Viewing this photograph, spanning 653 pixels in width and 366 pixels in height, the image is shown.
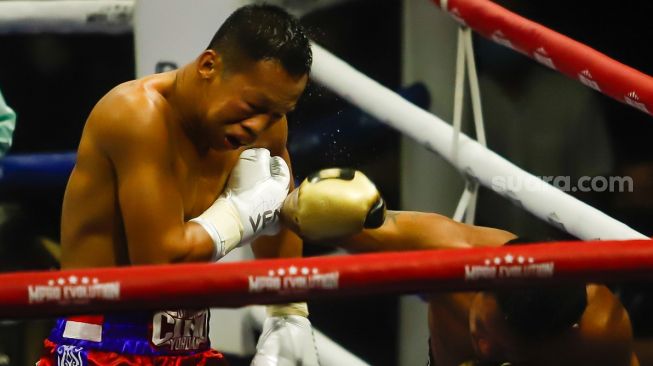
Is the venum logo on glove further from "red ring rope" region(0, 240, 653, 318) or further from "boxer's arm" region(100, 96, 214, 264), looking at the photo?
"red ring rope" region(0, 240, 653, 318)

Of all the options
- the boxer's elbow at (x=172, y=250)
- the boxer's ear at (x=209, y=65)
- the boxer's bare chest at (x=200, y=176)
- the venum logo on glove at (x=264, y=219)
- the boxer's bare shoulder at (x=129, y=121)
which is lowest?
the boxer's elbow at (x=172, y=250)

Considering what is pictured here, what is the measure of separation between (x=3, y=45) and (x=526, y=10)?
1.22 metres

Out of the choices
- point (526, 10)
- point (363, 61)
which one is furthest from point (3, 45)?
point (526, 10)

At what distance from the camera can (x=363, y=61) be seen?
247cm

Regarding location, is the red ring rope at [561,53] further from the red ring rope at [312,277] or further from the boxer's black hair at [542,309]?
the red ring rope at [312,277]

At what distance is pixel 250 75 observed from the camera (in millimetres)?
1257

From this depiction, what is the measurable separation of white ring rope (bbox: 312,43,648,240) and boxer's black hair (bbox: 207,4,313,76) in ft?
1.80

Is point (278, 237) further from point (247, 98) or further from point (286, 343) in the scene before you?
point (247, 98)

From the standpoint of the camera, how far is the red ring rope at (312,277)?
86cm

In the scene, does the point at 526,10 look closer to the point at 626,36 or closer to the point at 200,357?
the point at 626,36

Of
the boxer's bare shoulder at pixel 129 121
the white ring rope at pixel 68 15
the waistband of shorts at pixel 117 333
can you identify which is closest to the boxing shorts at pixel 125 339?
the waistband of shorts at pixel 117 333

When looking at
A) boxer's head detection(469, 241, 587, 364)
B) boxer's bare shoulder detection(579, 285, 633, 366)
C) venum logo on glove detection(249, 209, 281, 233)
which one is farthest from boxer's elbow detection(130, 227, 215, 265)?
boxer's bare shoulder detection(579, 285, 633, 366)

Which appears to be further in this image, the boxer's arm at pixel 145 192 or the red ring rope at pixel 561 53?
the red ring rope at pixel 561 53

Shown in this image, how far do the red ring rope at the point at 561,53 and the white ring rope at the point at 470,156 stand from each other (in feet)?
0.59
